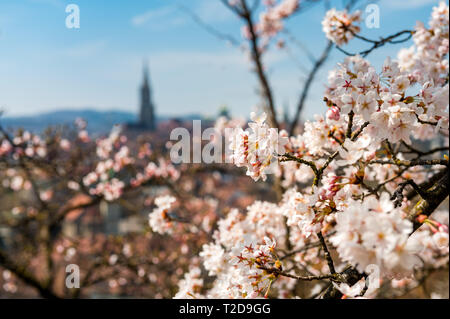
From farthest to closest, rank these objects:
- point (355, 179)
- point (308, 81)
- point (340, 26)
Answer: point (308, 81) → point (340, 26) → point (355, 179)

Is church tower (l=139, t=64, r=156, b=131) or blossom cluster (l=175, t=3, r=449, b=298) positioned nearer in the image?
blossom cluster (l=175, t=3, r=449, b=298)

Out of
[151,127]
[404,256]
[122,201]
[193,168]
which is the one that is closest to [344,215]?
[404,256]

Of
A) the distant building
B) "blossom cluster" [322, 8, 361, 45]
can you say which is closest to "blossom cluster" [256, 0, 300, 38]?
"blossom cluster" [322, 8, 361, 45]

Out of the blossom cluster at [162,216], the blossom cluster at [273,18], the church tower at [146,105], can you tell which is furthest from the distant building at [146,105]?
the blossom cluster at [162,216]

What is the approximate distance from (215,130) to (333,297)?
21.7ft

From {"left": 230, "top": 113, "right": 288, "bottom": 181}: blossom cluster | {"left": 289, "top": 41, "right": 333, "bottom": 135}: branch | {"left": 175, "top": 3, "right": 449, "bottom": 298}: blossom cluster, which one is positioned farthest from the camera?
{"left": 289, "top": 41, "right": 333, "bottom": 135}: branch

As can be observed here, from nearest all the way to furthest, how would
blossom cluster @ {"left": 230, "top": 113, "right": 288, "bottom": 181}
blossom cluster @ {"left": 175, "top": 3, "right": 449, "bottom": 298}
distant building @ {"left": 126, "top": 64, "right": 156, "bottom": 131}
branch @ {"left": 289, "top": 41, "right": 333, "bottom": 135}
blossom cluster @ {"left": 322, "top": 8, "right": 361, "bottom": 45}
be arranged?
blossom cluster @ {"left": 175, "top": 3, "right": 449, "bottom": 298}, blossom cluster @ {"left": 230, "top": 113, "right": 288, "bottom": 181}, blossom cluster @ {"left": 322, "top": 8, "right": 361, "bottom": 45}, branch @ {"left": 289, "top": 41, "right": 333, "bottom": 135}, distant building @ {"left": 126, "top": 64, "right": 156, "bottom": 131}

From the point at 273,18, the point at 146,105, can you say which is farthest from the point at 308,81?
the point at 146,105

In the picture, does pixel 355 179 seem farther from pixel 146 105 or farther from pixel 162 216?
pixel 146 105

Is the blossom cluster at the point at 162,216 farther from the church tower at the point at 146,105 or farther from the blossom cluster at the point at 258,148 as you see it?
the church tower at the point at 146,105

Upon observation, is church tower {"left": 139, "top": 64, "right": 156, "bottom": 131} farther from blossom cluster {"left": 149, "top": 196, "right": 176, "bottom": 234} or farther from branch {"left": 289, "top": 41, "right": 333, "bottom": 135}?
blossom cluster {"left": 149, "top": 196, "right": 176, "bottom": 234}
